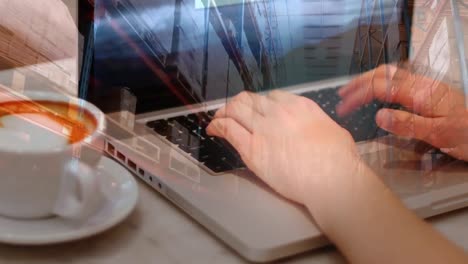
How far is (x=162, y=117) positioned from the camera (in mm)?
552

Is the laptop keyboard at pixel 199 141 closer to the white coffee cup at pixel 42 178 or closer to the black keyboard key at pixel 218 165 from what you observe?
the black keyboard key at pixel 218 165

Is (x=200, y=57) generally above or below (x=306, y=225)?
above

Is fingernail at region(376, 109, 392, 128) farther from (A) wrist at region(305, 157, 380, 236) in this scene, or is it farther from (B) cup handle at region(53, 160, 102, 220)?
(B) cup handle at region(53, 160, 102, 220)

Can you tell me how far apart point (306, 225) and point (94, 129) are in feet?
0.56

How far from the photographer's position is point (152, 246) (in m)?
0.41

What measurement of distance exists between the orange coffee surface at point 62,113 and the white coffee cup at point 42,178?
0.01m

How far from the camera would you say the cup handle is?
40cm

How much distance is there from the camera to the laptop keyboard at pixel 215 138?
51 centimetres

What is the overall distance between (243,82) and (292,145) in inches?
3.9

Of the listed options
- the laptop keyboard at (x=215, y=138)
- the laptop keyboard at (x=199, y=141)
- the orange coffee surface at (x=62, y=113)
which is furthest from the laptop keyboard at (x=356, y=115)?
the orange coffee surface at (x=62, y=113)

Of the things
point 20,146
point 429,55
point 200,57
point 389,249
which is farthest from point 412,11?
point 20,146

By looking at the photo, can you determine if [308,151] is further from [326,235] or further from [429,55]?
[429,55]

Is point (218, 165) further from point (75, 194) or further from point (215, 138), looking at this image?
point (75, 194)

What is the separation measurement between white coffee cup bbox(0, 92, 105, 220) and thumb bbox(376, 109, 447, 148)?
Answer: 0.30 m
